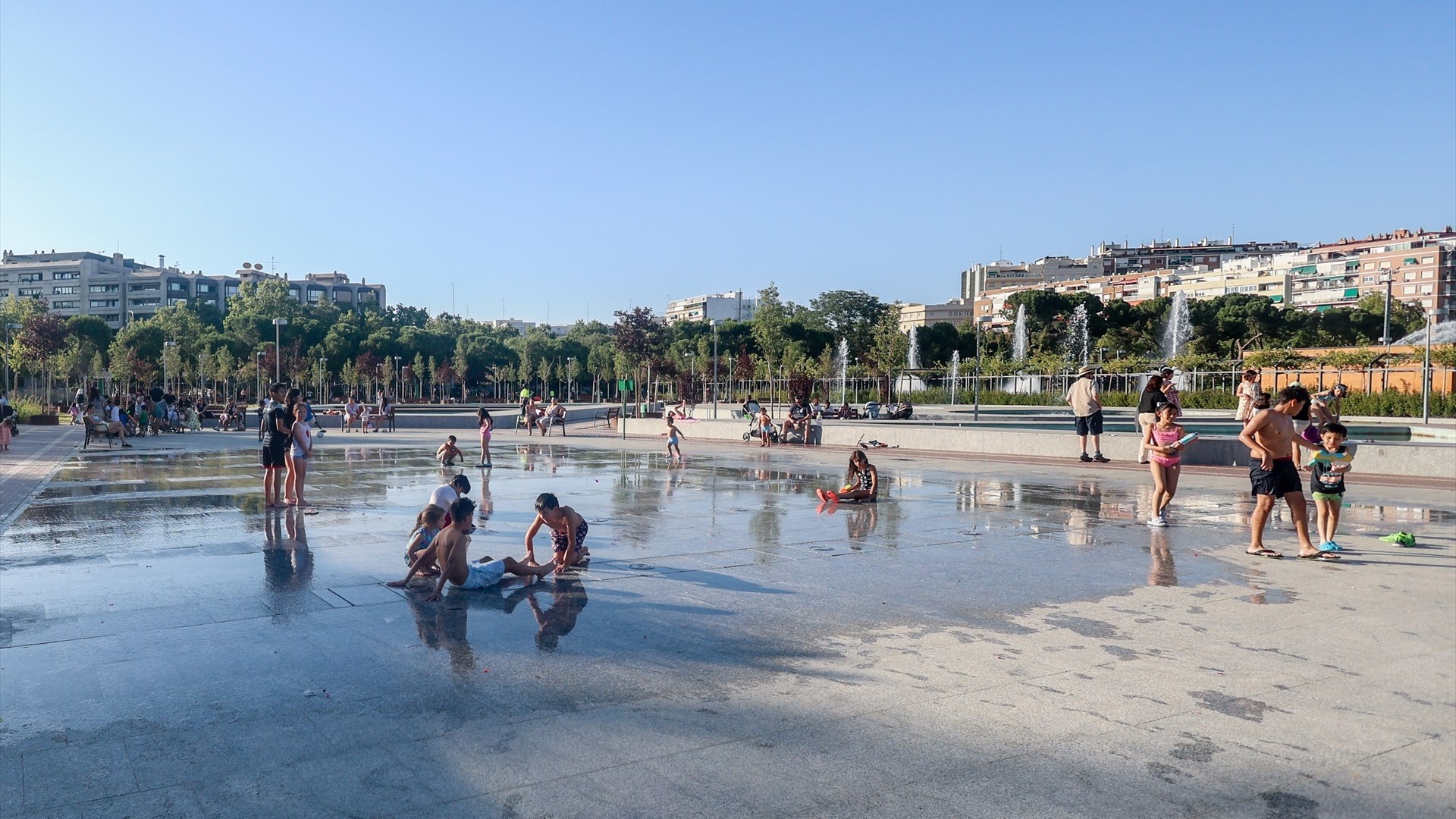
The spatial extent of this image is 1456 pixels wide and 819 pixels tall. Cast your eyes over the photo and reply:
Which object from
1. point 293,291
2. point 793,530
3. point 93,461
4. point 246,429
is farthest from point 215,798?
point 293,291

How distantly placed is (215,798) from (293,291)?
159 metres

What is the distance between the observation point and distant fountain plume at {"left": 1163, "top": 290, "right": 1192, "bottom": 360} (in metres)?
75.8

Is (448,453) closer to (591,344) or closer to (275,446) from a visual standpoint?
(275,446)

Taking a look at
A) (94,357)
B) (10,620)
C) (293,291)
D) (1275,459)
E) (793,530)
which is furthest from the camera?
(293,291)

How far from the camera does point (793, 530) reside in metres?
11.0

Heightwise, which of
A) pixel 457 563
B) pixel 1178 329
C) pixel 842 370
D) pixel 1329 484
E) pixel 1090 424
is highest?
pixel 1178 329

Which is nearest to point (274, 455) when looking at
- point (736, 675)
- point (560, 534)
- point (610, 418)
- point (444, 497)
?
point (444, 497)

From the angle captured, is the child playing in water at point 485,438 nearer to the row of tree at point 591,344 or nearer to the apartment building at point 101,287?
the row of tree at point 591,344

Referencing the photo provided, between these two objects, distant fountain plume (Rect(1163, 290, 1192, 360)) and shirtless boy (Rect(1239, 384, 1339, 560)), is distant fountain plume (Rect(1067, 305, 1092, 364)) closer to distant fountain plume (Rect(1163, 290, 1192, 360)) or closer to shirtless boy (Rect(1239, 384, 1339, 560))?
distant fountain plume (Rect(1163, 290, 1192, 360))

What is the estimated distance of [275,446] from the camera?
1241 centimetres

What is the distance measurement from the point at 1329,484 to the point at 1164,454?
174 cm

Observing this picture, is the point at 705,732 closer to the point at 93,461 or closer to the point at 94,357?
the point at 93,461

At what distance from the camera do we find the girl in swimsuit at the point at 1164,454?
10.8 meters

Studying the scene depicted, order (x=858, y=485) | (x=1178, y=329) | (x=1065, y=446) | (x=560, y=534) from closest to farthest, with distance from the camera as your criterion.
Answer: (x=560, y=534) → (x=858, y=485) → (x=1065, y=446) → (x=1178, y=329)
